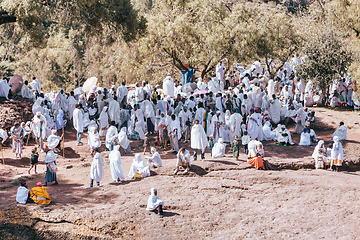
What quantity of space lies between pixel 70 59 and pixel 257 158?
27.9 meters

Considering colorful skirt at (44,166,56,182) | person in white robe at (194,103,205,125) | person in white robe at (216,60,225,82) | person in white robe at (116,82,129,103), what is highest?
person in white robe at (216,60,225,82)

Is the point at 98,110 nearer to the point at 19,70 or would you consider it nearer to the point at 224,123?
the point at 224,123

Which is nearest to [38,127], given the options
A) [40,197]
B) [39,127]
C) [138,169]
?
[39,127]

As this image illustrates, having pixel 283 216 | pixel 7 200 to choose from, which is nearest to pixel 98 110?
pixel 7 200

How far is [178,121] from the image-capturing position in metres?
13.7

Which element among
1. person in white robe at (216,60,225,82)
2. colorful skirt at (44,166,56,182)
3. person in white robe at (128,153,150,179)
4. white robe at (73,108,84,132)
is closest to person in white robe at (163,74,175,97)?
person in white robe at (216,60,225,82)

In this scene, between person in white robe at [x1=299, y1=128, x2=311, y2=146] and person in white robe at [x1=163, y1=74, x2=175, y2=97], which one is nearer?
person in white robe at [x1=299, y1=128, x2=311, y2=146]

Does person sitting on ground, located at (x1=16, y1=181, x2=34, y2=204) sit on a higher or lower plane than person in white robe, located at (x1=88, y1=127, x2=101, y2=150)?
lower

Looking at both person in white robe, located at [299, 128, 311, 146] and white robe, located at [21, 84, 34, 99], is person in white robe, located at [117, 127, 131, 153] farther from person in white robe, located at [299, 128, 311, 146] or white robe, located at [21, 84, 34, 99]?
person in white robe, located at [299, 128, 311, 146]

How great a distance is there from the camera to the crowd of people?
12172mm

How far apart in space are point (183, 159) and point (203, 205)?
6.17 ft

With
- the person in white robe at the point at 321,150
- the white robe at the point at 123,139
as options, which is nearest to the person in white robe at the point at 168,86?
the white robe at the point at 123,139

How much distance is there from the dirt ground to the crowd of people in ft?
2.33

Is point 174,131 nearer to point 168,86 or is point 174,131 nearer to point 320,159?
point 320,159
